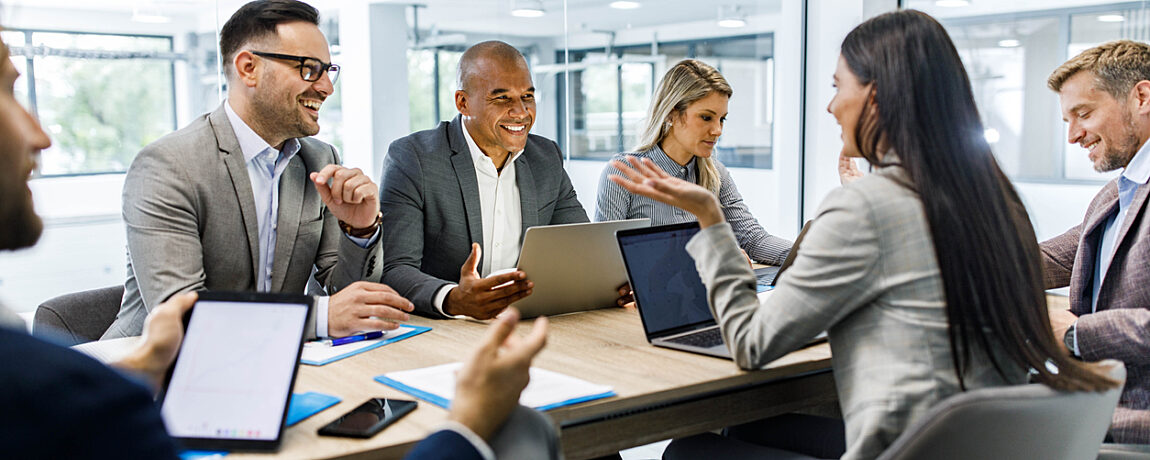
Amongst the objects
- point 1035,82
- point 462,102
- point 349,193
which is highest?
point 1035,82

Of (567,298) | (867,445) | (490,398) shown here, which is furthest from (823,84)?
(490,398)

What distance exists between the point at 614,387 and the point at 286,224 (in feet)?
3.68

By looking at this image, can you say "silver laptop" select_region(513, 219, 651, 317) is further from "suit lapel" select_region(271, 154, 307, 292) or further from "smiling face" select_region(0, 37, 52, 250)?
"smiling face" select_region(0, 37, 52, 250)

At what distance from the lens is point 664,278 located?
6.87ft

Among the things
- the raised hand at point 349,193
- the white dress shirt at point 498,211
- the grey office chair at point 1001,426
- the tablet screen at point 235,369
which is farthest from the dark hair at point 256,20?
the grey office chair at point 1001,426

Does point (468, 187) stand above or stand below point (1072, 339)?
above

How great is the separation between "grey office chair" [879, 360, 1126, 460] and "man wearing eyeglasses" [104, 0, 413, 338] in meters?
1.17

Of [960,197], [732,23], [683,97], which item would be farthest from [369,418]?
[732,23]

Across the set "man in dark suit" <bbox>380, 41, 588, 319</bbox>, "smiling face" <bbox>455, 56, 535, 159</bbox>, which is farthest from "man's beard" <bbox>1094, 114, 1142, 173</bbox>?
"smiling face" <bbox>455, 56, 535, 159</bbox>

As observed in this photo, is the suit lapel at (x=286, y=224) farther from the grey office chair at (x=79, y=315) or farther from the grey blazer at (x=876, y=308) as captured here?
the grey blazer at (x=876, y=308)

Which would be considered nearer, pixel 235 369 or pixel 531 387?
pixel 235 369

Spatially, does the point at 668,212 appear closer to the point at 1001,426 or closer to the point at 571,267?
the point at 571,267

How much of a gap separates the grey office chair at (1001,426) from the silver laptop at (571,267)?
1073 millimetres

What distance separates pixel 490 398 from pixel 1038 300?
102 centimetres
